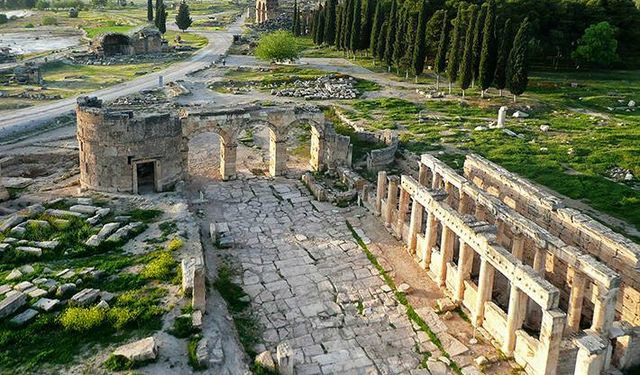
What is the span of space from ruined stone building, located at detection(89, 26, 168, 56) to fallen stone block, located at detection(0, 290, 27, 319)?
163ft

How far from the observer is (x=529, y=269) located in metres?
14.9

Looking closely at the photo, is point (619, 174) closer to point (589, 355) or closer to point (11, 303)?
point (589, 355)

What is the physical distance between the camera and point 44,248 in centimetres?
1869

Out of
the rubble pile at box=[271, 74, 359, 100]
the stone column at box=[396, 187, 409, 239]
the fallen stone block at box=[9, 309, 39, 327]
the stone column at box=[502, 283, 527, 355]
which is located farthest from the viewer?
the rubble pile at box=[271, 74, 359, 100]

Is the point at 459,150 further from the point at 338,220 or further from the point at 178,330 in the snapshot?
the point at 178,330

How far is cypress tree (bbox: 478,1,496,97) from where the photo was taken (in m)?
38.4

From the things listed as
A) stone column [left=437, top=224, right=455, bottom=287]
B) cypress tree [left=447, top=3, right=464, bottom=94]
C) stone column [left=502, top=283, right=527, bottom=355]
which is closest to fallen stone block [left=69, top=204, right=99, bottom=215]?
stone column [left=437, top=224, right=455, bottom=287]

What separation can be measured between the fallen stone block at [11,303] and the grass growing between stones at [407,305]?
10037mm

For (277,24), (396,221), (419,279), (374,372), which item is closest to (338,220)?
(396,221)

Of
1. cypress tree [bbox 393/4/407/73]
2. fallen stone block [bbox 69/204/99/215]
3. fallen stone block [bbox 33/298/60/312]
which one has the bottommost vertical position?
fallen stone block [bbox 33/298/60/312]

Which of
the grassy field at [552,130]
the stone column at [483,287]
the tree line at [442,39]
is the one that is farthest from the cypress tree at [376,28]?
the stone column at [483,287]

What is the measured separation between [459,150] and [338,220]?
31.3ft

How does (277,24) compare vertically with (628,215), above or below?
above

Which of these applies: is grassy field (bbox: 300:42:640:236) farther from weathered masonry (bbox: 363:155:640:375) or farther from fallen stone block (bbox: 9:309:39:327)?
fallen stone block (bbox: 9:309:39:327)
